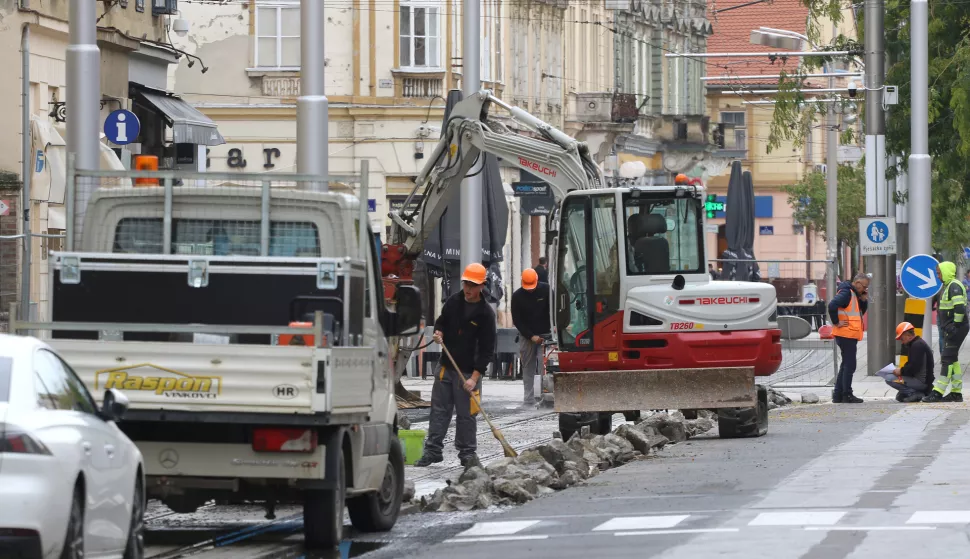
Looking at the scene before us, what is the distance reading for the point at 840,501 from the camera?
14.1 metres

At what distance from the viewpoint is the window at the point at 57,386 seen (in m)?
9.62

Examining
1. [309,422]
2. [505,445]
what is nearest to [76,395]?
[309,422]

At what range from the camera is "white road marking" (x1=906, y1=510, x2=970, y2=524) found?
1274 centimetres

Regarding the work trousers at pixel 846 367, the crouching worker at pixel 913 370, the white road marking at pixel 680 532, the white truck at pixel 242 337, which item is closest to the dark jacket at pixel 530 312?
the work trousers at pixel 846 367

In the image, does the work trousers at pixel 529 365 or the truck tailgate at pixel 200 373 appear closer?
the truck tailgate at pixel 200 373

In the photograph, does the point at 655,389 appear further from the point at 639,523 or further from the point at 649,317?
the point at 639,523

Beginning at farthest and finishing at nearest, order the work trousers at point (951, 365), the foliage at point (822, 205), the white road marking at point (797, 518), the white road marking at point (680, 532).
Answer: the foliage at point (822, 205) → the work trousers at point (951, 365) → the white road marking at point (797, 518) → the white road marking at point (680, 532)

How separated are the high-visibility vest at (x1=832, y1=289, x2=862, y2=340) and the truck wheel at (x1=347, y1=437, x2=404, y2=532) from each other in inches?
605

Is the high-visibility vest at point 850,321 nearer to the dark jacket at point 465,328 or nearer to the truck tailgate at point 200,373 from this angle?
the dark jacket at point 465,328

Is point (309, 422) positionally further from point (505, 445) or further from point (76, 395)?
point (505, 445)

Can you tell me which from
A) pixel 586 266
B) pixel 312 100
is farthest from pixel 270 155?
pixel 586 266

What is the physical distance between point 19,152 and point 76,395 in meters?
18.9

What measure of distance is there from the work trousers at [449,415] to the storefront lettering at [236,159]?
2773cm

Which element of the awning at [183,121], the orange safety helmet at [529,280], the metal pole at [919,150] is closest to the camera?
the orange safety helmet at [529,280]
